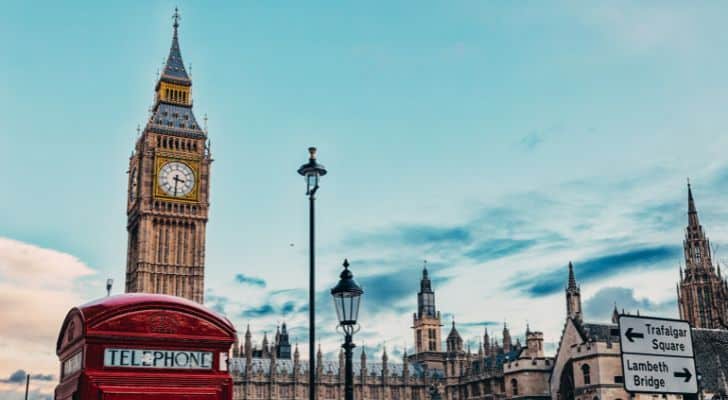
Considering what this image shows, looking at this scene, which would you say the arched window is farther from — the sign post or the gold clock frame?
the gold clock frame

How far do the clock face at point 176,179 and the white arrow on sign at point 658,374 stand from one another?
254ft

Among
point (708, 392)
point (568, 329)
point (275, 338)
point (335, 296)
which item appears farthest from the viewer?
point (275, 338)

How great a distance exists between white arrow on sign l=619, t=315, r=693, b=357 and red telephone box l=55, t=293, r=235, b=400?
4.81 metres

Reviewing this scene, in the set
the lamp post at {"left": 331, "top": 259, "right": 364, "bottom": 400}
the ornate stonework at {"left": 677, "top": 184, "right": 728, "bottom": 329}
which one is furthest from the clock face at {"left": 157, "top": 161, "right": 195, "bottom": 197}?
the lamp post at {"left": 331, "top": 259, "right": 364, "bottom": 400}

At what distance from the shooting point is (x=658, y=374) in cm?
1027

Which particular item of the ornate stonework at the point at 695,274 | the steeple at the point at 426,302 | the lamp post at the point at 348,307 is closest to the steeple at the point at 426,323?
the steeple at the point at 426,302

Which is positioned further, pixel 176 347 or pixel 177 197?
pixel 177 197

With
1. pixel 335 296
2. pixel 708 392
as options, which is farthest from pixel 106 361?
pixel 708 392

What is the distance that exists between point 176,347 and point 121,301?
0.82m

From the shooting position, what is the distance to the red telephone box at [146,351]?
9156 mm

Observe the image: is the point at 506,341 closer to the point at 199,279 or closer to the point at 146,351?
the point at 199,279

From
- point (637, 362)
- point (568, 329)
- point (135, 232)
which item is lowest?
point (637, 362)

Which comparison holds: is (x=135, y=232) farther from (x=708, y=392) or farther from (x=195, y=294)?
(x=708, y=392)

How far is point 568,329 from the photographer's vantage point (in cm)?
5316
